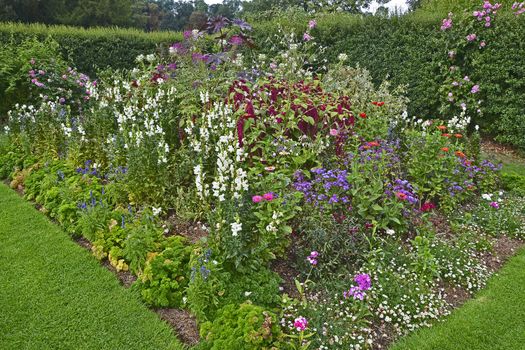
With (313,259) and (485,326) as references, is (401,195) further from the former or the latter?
(485,326)

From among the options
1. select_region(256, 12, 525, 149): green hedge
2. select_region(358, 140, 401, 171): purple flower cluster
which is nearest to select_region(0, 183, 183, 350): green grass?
select_region(358, 140, 401, 171): purple flower cluster

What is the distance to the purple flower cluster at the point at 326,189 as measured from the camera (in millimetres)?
3719

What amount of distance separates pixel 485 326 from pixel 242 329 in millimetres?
1760

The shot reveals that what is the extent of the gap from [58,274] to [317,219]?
2181mm

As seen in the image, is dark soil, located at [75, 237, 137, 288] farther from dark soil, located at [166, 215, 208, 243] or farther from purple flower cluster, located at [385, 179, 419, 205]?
purple flower cluster, located at [385, 179, 419, 205]

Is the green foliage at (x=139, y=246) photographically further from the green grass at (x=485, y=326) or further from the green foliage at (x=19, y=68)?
the green foliage at (x=19, y=68)

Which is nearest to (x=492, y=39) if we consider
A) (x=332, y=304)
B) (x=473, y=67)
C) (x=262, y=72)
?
(x=473, y=67)

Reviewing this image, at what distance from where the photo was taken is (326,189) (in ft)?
12.2

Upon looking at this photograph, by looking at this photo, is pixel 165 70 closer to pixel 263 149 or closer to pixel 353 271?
pixel 263 149

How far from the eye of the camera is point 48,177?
4.68 m

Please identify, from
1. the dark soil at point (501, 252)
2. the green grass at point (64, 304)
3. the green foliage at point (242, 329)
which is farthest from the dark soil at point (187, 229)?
the dark soil at point (501, 252)

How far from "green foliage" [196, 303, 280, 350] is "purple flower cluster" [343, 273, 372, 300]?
62 cm

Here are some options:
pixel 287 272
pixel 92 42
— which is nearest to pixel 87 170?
pixel 287 272

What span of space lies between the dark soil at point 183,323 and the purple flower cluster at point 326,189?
1445mm
